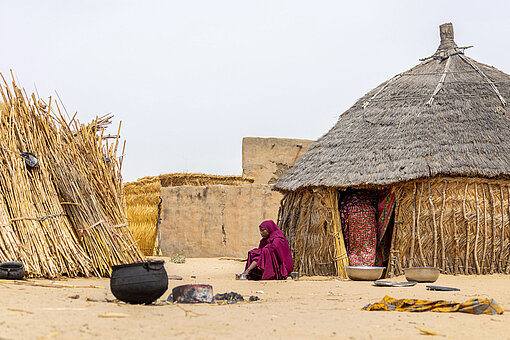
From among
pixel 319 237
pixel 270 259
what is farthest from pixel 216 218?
pixel 270 259

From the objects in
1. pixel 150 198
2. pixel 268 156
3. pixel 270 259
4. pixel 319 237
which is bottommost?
pixel 270 259

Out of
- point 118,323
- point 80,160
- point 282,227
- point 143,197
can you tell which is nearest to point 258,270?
point 282,227

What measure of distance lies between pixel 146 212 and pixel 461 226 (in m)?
8.21

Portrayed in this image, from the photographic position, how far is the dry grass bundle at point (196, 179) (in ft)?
50.1

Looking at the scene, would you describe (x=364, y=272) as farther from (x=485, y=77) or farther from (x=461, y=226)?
(x=485, y=77)

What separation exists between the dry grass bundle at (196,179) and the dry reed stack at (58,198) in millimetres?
6778

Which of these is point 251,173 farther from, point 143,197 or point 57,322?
point 57,322

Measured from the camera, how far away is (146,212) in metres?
14.9

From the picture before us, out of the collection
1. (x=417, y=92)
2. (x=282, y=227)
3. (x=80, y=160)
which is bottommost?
(x=282, y=227)

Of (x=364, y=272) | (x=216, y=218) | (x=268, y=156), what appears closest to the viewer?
(x=364, y=272)

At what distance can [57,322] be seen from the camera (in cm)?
384

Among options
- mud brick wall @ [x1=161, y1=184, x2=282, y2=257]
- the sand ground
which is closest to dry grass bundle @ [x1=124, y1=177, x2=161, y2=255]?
mud brick wall @ [x1=161, y1=184, x2=282, y2=257]

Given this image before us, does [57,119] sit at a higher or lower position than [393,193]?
higher

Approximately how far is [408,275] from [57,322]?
5.51 m
